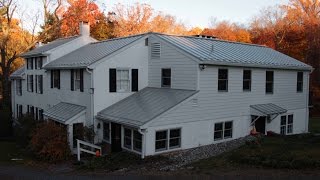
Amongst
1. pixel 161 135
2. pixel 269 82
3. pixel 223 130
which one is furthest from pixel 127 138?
pixel 269 82

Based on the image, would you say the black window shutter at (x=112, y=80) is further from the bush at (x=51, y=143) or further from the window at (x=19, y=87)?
the window at (x=19, y=87)

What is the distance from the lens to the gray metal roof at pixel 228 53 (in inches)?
861

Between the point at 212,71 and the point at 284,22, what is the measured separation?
3588 centimetres

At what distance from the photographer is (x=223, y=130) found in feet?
73.9

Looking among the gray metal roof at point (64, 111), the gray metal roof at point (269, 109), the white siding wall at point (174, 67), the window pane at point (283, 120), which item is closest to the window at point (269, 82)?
the gray metal roof at point (269, 109)

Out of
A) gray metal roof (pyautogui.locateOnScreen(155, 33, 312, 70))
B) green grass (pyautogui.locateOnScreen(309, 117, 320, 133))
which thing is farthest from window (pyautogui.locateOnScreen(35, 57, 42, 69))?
green grass (pyautogui.locateOnScreen(309, 117, 320, 133))

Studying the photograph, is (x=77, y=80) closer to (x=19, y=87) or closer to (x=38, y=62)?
(x=38, y=62)

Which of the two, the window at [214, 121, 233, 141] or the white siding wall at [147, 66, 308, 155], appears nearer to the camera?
the white siding wall at [147, 66, 308, 155]

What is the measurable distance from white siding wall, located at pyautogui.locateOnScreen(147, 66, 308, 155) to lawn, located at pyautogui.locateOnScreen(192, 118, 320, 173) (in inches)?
95.5

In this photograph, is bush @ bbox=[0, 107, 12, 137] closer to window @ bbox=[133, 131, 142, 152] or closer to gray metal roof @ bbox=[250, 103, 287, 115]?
window @ bbox=[133, 131, 142, 152]

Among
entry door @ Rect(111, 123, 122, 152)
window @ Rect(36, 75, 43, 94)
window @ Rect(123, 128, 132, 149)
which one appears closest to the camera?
window @ Rect(123, 128, 132, 149)

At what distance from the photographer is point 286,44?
50.8 m

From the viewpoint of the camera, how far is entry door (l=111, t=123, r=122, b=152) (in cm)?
2130

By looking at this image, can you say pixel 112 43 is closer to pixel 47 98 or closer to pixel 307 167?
pixel 47 98
